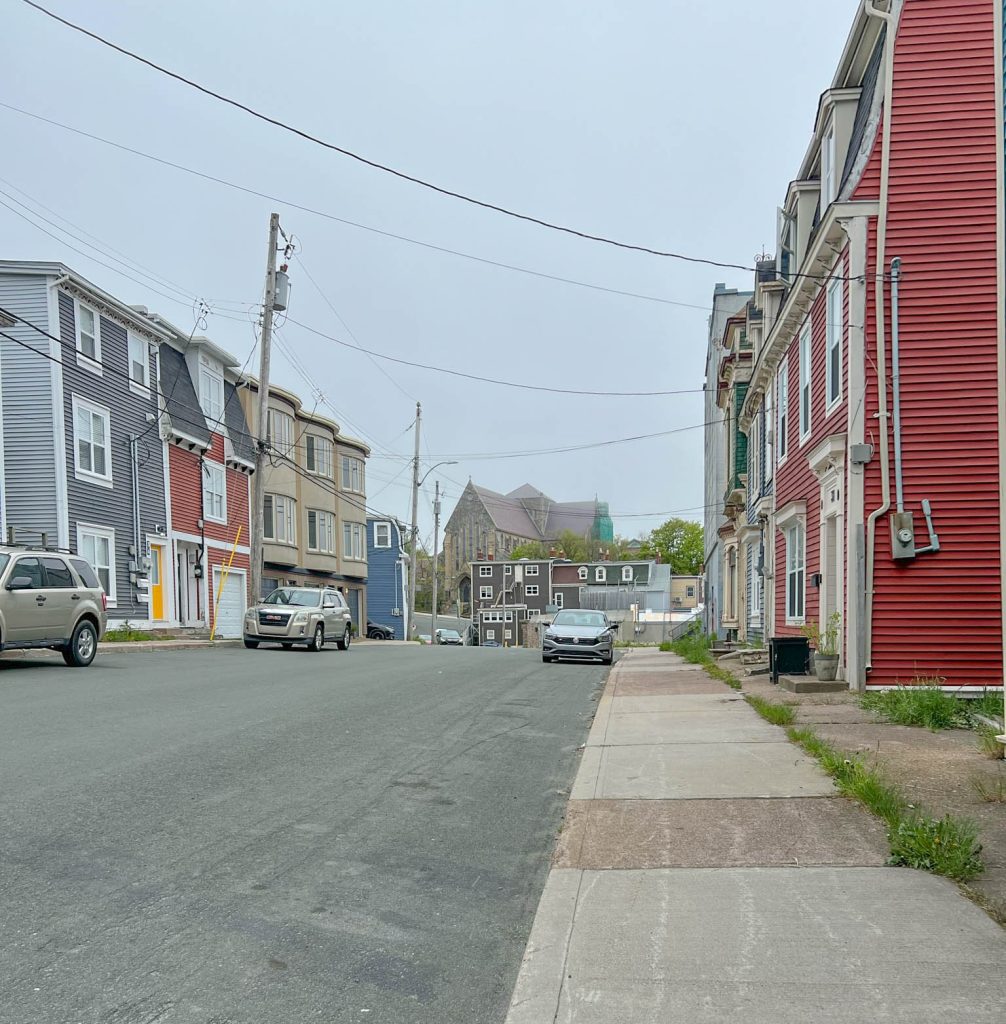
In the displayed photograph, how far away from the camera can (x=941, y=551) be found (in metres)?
12.9

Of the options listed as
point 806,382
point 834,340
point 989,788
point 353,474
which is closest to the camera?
point 989,788

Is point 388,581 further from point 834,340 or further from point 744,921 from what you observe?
point 744,921

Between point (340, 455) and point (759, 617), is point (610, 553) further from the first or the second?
point (759, 617)

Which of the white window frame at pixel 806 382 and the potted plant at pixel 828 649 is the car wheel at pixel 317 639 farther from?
the potted plant at pixel 828 649

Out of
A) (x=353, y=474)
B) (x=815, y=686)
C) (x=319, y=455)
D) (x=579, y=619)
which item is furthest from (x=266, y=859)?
(x=353, y=474)

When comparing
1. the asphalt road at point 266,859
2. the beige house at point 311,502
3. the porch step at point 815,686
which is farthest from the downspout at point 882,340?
the beige house at point 311,502

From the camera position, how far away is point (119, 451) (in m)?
26.7

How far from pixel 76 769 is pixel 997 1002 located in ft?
19.2

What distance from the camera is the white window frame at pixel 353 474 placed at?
4669 centimetres

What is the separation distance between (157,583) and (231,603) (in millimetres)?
5751

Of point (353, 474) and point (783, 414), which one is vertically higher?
point (353, 474)

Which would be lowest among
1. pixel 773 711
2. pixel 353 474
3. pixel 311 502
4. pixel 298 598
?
pixel 773 711

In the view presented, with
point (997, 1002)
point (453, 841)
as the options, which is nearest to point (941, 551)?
point (453, 841)

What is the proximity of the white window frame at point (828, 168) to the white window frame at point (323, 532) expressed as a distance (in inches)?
1211
